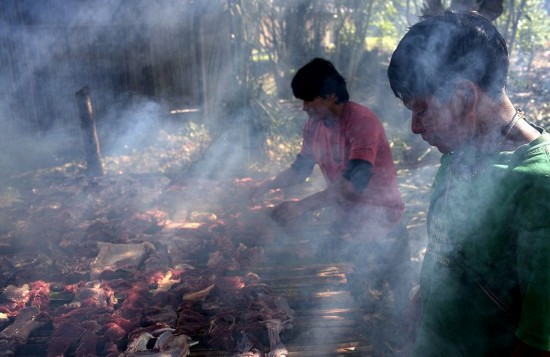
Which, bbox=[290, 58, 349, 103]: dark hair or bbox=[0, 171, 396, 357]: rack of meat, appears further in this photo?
bbox=[290, 58, 349, 103]: dark hair

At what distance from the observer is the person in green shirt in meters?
1.51

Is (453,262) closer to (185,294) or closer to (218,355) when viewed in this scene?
(218,355)

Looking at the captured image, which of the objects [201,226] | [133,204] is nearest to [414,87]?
[201,226]

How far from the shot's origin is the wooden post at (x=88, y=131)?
6.96 meters

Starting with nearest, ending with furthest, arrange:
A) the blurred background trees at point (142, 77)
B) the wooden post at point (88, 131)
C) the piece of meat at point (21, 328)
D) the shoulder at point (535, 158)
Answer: the shoulder at point (535, 158), the piece of meat at point (21, 328), the wooden post at point (88, 131), the blurred background trees at point (142, 77)

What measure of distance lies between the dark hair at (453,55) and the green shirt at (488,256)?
0.99ft

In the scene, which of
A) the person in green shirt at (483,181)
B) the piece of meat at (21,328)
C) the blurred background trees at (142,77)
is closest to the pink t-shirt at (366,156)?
the person in green shirt at (483,181)

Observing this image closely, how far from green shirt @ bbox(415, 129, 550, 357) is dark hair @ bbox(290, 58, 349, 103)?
211cm

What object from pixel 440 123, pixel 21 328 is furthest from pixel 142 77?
pixel 440 123

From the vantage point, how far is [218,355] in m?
3.20

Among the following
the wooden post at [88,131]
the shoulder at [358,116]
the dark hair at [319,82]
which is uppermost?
the dark hair at [319,82]

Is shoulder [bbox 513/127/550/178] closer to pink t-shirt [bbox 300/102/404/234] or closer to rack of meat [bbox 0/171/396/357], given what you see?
rack of meat [bbox 0/171/396/357]

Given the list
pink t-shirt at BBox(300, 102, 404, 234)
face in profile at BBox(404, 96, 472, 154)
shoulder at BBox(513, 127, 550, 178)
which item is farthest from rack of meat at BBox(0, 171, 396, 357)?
shoulder at BBox(513, 127, 550, 178)

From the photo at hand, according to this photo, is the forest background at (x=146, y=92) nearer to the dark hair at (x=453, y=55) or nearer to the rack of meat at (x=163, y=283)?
the rack of meat at (x=163, y=283)
